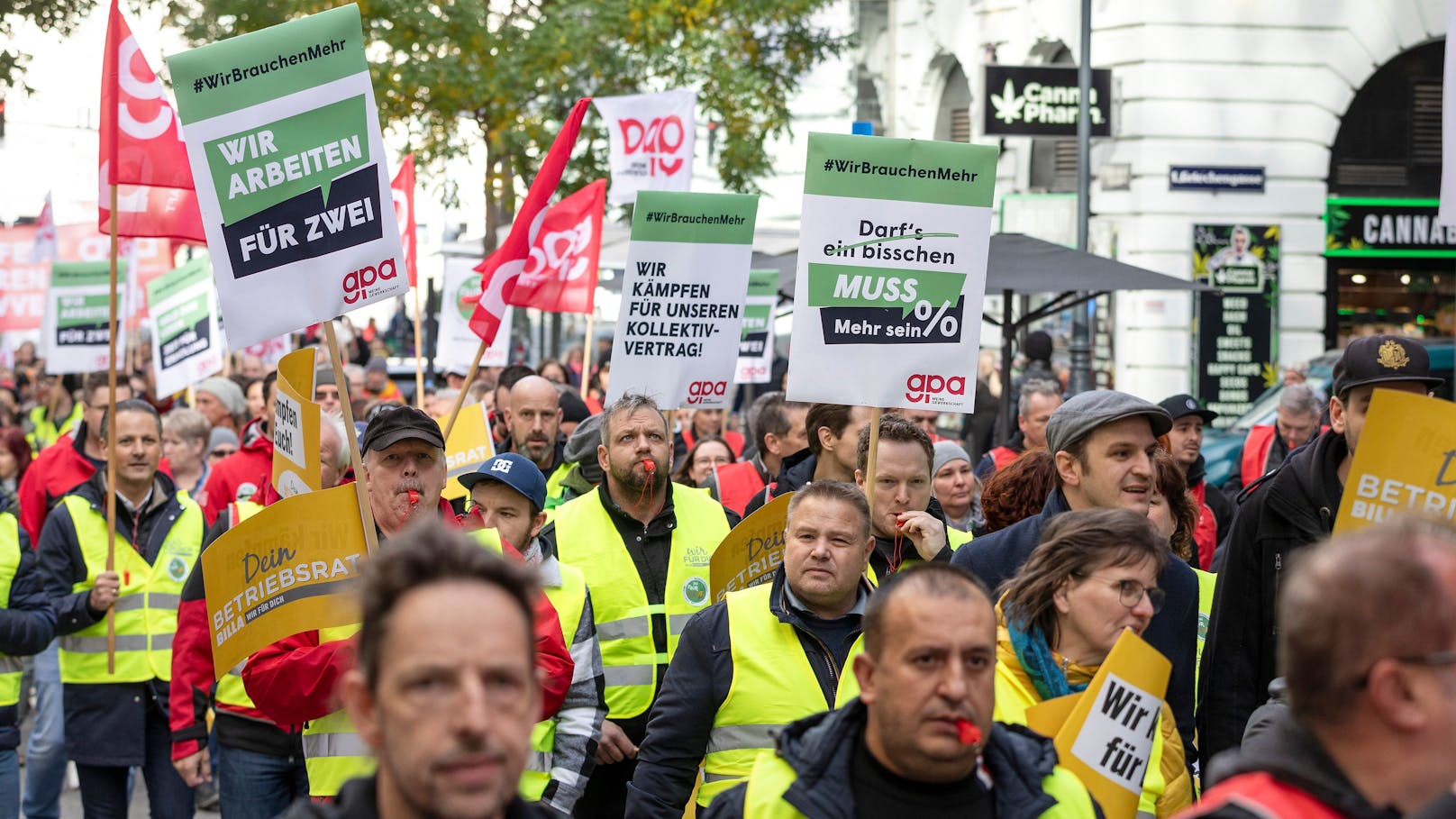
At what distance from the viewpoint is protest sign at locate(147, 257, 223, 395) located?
12656 mm

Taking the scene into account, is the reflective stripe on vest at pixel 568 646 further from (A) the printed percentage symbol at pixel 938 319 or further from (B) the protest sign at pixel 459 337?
(B) the protest sign at pixel 459 337

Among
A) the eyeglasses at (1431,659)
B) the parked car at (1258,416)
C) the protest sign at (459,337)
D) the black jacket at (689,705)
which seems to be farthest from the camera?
the protest sign at (459,337)

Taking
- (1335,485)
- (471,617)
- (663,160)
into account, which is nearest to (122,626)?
(1335,485)

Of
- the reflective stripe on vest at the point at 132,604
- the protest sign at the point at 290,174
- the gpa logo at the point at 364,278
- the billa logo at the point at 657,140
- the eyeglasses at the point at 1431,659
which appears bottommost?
the reflective stripe on vest at the point at 132,604

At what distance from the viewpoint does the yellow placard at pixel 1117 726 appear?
12.9 feet

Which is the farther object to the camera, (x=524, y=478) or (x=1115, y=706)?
(x=524, y=478)

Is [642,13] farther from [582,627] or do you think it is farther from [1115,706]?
[1115,706]

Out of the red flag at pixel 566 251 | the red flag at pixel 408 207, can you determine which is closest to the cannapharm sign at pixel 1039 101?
the red flag at pixel 408 207

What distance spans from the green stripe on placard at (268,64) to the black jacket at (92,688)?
309cm

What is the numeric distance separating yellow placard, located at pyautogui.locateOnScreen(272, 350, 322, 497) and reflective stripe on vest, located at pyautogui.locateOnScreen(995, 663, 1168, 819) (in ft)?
6.87

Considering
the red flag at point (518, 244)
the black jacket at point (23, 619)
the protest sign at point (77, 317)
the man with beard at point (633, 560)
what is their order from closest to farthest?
the man with beard at point (633, 560)
the black jacket at point (23, 619)
the red flag at point (518, 244)
the protest sign at point (77, 317)

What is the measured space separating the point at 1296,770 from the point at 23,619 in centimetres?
565

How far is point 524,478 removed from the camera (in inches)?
230

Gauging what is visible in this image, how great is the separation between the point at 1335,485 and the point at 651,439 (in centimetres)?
246
